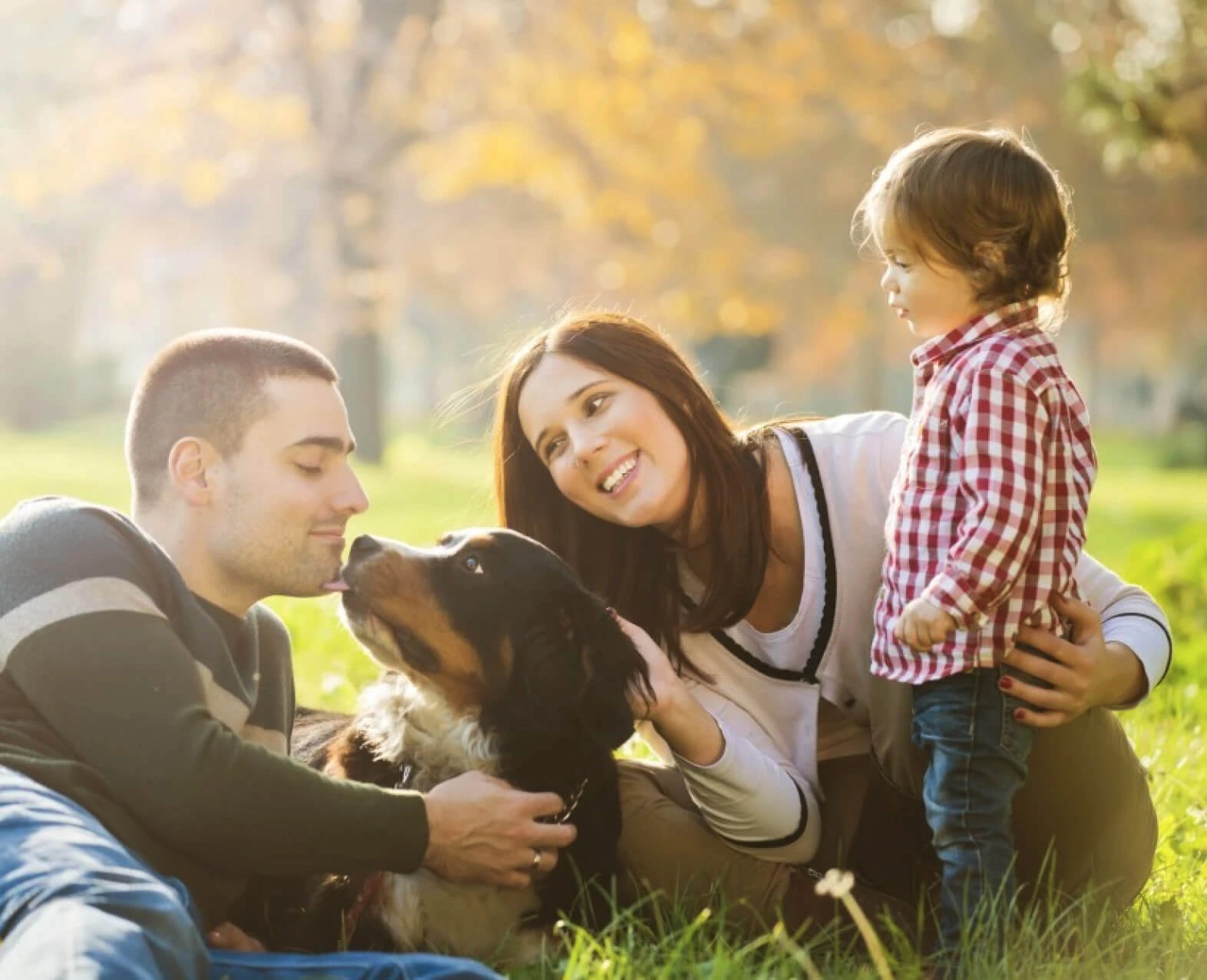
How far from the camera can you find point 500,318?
127ft

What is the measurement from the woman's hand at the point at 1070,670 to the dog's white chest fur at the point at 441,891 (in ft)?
3.73

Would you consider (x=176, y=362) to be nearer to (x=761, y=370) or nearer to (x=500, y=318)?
(x=761, y=370)

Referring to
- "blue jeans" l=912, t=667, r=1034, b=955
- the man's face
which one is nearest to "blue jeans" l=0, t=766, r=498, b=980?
the man's face

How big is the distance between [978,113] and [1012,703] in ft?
57.8

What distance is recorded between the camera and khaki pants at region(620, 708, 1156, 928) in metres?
3.34

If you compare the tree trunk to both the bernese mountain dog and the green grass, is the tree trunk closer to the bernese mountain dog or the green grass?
the green grass

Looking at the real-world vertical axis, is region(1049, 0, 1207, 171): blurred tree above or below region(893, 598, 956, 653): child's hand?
above

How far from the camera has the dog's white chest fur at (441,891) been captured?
10.4ft

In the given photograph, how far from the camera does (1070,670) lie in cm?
314

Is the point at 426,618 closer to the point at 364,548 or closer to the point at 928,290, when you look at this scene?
the point at 364,548

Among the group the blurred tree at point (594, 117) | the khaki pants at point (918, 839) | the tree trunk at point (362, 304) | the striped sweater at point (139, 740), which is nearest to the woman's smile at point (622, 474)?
the khaki pants at point (918, 839)

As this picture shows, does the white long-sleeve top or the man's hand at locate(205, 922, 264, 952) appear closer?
the man's hand at locate(205, 922, 264, 952)

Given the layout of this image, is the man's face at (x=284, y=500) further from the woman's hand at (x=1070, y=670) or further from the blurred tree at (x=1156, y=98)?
the blurred tree at (x=1156, y=98)

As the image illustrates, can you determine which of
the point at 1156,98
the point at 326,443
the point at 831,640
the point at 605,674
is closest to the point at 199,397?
the point at 326,443
